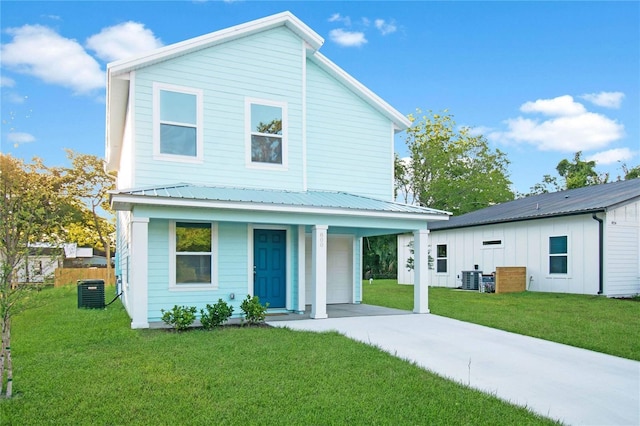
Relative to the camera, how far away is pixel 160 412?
4.53 metres

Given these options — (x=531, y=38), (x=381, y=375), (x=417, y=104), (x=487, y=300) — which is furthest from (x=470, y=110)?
(x=381, y=375)

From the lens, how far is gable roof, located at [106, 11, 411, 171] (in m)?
10.4

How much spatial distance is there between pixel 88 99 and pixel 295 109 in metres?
12.0

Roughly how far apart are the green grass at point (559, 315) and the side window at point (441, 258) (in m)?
6.11

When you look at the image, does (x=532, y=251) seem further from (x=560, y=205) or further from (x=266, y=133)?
(x=266, y=133)

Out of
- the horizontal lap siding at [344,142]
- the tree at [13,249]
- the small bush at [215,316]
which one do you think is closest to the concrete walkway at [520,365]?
the small bush at [215,316]

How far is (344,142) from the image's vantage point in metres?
13.0

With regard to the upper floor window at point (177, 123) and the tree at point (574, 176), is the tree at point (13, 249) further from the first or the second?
the tree at point (574, 176)

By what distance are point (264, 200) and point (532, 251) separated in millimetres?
12872

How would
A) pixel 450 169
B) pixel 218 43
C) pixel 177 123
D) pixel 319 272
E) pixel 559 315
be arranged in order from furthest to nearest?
1. pixel 450 169
2. pixel 559 315
3. pixel 218 43
4. pixel 319 272
5. pixel 177 123

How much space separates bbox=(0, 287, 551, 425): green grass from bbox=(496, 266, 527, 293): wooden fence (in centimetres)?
1210

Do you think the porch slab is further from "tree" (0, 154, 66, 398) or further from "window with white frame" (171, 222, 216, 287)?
"tree" (0, 154, 66, 398)

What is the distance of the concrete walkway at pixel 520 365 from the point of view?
16.3 ft

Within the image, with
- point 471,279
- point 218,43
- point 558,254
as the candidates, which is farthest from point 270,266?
point 471,279
